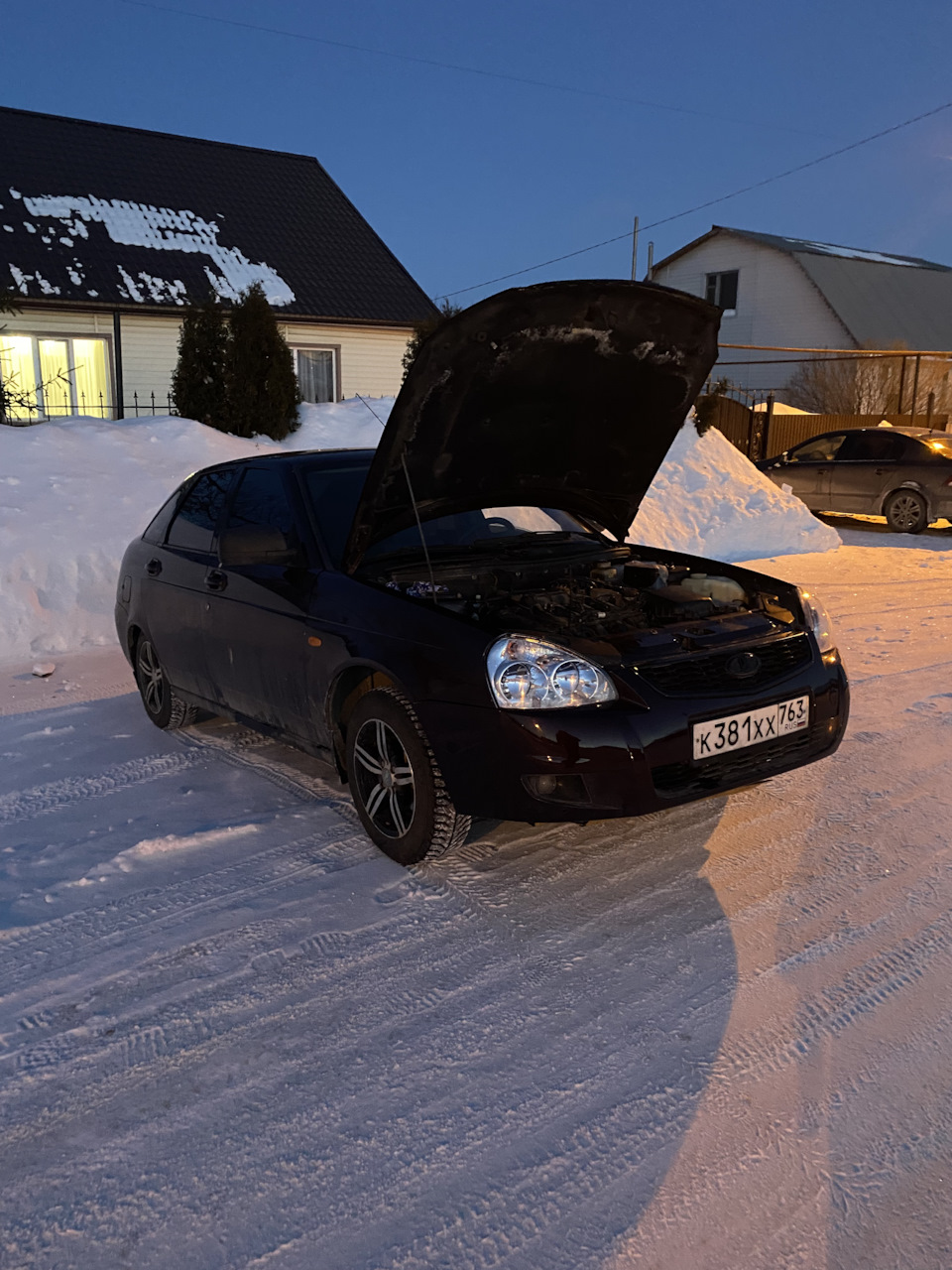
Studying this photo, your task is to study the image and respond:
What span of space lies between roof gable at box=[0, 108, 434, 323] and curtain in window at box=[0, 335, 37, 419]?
3.70 ft

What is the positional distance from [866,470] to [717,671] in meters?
12.1

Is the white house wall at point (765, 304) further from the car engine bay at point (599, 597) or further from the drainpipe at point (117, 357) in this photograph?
the car engine bay at point (599, 597)

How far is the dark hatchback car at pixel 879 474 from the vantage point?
1381cm

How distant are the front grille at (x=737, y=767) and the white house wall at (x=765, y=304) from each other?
34185 mm

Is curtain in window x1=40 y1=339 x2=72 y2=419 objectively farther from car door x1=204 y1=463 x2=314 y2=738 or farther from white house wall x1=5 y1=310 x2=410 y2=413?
car door x1=204 y1=463 x2=314 y2=738

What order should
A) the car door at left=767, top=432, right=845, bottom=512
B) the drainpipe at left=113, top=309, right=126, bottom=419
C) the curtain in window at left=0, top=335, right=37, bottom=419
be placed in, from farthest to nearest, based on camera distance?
1. the drainpipe at left=113, top=309, right=126, bottom=419
2. the curtain in window at left=0, top=335, right=37, bottom=419
3. the car door at left=767, top=432, right=845, bottom=512

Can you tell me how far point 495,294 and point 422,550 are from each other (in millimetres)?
1275

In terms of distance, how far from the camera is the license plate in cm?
355

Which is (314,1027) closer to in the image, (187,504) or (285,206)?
(187,504)

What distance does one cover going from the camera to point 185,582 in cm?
515

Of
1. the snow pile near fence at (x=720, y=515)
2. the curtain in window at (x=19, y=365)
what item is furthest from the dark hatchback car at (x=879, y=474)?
the curtain in window at (x=19, y=365)

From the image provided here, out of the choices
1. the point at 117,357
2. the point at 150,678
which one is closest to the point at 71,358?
the point at 117,357

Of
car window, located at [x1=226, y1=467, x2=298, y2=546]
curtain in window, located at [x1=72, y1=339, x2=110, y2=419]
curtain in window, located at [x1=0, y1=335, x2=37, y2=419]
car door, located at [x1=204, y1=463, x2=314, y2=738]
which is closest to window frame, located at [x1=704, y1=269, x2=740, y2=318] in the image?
curtain in window, located at [x1=72, y1=339, x2=110, y2=419]

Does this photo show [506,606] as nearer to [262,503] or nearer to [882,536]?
[262,503]
